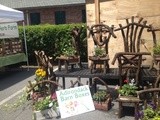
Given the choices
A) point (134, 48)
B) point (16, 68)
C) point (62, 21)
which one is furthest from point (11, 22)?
point (62, 21)

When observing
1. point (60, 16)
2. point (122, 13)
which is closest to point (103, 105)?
point (122, 13)

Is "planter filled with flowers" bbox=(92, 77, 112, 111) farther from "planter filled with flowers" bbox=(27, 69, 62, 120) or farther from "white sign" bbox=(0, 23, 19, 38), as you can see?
"white sign" bbox=(0, 23, 19, 38)

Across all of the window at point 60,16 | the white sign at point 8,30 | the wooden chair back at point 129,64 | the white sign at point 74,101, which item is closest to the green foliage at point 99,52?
the wooden chair back at point 129,64

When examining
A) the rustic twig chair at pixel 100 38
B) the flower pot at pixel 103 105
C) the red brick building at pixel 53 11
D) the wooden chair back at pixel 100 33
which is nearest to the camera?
the flower pot at pixel 103 105

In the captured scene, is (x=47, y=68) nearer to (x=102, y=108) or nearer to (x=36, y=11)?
(x=102, y=108)

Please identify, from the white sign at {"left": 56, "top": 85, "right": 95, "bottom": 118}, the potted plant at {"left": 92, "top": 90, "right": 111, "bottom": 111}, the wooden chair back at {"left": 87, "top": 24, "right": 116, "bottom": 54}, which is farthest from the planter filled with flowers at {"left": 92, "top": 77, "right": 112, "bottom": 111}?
the wooden chair back at {"left": 87, "top": 24, "right": 116, "bottom": 54}

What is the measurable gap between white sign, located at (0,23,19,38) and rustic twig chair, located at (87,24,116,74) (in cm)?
559

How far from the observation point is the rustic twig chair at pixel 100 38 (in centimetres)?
681

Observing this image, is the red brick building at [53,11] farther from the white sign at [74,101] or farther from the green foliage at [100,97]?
the white sign at [74,101]

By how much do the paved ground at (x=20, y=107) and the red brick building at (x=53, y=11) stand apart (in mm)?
11409

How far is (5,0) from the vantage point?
85.8ft

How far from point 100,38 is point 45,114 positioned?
240cm

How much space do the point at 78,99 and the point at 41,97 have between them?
974mm

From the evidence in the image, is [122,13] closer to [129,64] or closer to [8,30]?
[129,64]
